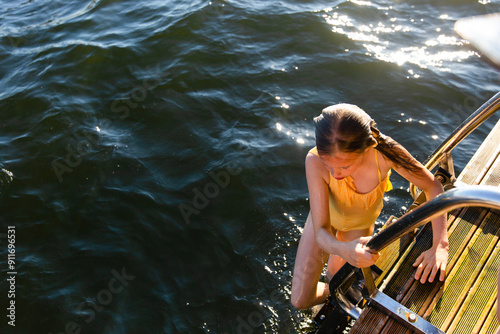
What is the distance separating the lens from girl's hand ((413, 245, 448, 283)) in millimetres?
2930

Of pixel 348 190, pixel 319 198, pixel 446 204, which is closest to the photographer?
pixel 446 204

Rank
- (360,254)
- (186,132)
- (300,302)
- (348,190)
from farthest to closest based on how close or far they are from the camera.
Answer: (186,132) < (300,302) < (348,190) < (360,254)

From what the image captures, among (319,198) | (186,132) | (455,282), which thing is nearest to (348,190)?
(319,198)

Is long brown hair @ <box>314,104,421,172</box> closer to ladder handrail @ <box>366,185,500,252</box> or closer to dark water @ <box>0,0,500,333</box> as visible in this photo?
Result: ladder handrail @ <box>366,185,500,252</box>

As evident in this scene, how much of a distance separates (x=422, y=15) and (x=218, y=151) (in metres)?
5.88

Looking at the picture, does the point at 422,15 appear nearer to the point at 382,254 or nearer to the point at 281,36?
the point at 281,36

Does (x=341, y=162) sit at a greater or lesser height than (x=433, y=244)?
greater

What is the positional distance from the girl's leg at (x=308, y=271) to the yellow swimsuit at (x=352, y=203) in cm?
24

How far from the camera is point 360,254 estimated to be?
2.30 meters

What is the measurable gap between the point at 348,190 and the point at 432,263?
2.49 feet

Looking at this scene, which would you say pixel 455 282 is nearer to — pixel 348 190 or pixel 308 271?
pixel 348 190

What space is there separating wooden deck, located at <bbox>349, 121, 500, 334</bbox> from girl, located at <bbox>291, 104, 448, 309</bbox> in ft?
0.38

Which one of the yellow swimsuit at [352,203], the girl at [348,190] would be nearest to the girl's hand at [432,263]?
the girl at [348,190]

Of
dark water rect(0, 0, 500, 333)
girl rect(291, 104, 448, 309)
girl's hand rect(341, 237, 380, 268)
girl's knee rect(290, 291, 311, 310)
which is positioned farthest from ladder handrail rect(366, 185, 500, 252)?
dark water rect(0, 0, 500, 333)
